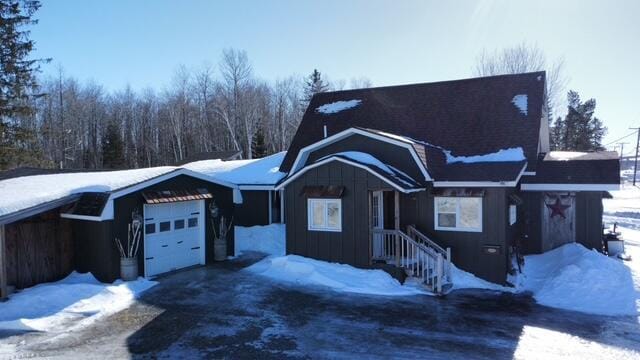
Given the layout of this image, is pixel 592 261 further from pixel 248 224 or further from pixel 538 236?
pixel 248 224

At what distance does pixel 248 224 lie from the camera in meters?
20.4

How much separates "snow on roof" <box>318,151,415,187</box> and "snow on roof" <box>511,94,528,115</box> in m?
5.02

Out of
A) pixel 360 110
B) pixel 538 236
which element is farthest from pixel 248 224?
pixel 538 236

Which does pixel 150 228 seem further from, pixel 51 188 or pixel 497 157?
pixel 497 157

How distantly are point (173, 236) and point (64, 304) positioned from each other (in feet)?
13.1

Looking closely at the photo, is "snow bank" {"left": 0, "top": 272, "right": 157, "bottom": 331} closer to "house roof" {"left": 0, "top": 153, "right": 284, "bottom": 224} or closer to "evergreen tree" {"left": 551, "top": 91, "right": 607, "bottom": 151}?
"house roof" {"left": 0, "top": 153, "right": 284, "bottom": 224}

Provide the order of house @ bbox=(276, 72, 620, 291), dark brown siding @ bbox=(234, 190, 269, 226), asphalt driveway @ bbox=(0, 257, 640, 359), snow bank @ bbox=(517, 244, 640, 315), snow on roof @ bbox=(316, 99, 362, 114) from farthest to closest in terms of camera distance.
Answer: dark brown siding @ bbox=(234, 190, 269, 226)
snow on roof @ bbox=(316, 99, 362, 114)
house @ bbox=(276, 72, 620, 291)
snow bank @ bbox=(517, 244, 640, 315)
asphalt driveway @ bbox=(0, 257, 640, 359)

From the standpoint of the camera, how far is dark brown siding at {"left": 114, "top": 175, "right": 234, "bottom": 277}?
39.1 ft

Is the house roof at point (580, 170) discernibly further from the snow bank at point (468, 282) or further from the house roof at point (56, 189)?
the house roof at point (56, 189)

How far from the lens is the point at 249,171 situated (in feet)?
70.4

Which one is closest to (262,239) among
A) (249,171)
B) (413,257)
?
(249,171)

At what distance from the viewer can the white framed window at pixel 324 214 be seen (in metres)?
13.2

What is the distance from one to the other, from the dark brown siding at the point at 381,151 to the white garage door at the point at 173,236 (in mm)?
4563

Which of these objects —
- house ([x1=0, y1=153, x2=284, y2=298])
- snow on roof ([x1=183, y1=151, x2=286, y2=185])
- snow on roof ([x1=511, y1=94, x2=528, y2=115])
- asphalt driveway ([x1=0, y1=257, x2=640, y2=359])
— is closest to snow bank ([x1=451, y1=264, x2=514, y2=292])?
asphalt driveway ([x1=0, y1=257, x2=640, y2=359])
